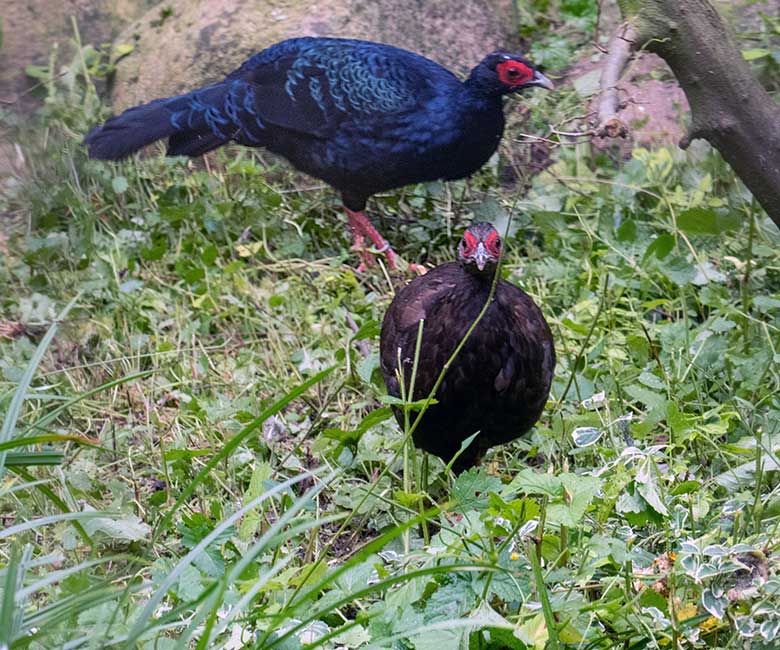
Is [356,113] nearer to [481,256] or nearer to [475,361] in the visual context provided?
[481,256]

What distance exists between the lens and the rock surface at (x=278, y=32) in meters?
5.13

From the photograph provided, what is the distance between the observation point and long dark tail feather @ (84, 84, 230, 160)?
4516mm

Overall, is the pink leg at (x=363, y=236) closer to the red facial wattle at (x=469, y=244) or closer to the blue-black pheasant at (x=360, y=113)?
the blue-black pheasant at (x=360, y=113)

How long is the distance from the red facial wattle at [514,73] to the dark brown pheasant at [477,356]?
151 cm

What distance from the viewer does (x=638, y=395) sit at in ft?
9.68

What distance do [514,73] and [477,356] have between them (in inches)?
70.4

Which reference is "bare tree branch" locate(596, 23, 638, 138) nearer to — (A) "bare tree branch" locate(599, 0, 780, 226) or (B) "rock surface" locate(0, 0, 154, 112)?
(A) "bare tree branch" locate(599, 0, 780, 226)

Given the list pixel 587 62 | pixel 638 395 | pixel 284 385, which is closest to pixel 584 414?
pixel 638 395

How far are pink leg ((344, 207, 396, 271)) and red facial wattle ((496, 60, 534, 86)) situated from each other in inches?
30.4

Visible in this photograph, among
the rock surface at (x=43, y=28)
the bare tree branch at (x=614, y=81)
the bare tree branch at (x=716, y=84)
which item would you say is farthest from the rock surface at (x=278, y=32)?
the bare tree branch at (x=614, y=81)

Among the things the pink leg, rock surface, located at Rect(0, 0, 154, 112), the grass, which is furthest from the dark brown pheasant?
rock surface, located at Rect(0, 0, 154, 112)

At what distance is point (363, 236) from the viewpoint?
4.36 meters

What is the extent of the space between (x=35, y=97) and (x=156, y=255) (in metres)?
1.72

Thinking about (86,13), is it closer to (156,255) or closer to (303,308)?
(156,255)
